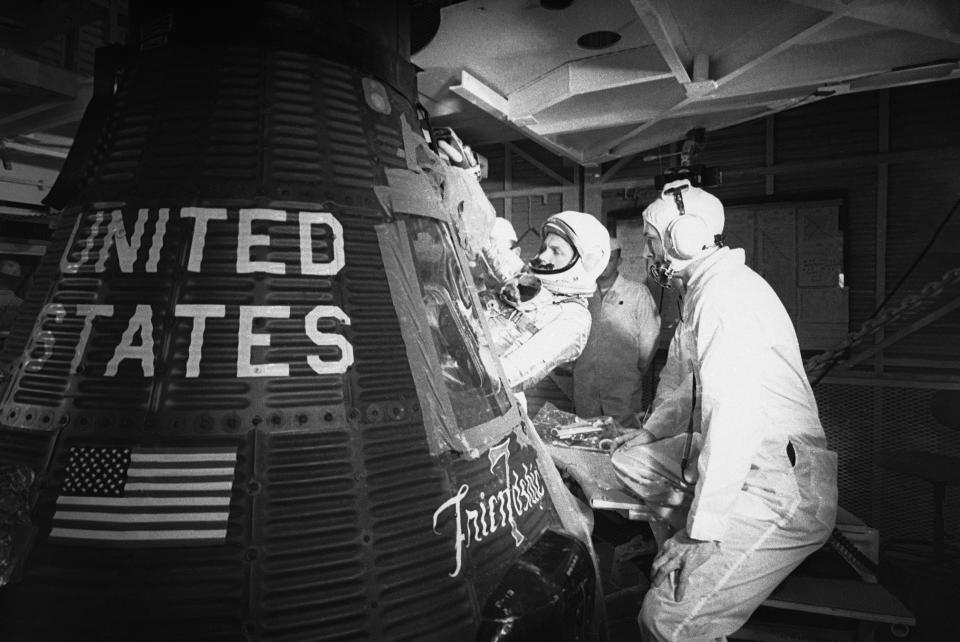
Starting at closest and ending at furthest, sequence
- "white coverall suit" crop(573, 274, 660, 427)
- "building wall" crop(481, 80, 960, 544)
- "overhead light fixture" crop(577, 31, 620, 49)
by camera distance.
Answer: "overhead light fixture" crop(577, 31, 620, 49) < "building wall" crop(481, 80, 960, 544) < "white coverall suit" crop(573, 274, 660, 427)

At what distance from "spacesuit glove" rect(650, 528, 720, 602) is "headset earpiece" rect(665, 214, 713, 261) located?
1116 mm

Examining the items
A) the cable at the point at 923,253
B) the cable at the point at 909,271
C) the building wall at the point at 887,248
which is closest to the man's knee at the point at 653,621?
the cable at the point at 909,271

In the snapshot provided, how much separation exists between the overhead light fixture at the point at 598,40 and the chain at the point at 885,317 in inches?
110

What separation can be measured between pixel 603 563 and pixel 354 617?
337cm

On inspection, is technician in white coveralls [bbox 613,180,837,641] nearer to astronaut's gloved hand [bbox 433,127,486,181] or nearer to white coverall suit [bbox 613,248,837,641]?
white coverall suit [bbox 613,248,837,641]

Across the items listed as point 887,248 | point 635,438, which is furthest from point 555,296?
point 887,248

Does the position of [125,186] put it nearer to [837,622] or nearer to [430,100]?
[837,622]

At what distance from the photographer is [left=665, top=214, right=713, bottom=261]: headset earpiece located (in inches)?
99.7

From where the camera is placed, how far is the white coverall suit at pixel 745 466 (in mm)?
2029

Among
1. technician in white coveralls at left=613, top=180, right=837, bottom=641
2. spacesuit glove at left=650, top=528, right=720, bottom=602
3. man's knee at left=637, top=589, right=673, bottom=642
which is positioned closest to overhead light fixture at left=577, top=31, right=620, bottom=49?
technician in white coveralls at left=613, top=180, right=837, bottom=641

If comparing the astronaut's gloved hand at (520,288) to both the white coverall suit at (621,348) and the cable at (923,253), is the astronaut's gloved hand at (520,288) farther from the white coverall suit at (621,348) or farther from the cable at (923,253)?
the cable at (923,253)

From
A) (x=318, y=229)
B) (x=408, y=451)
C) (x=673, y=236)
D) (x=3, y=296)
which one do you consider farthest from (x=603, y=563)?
(x=3, y=296)

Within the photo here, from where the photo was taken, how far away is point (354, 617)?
1.19 metres

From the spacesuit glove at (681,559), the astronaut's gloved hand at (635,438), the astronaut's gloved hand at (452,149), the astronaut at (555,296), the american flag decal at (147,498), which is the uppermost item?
the astronaut's gloved hand at (452,149)
